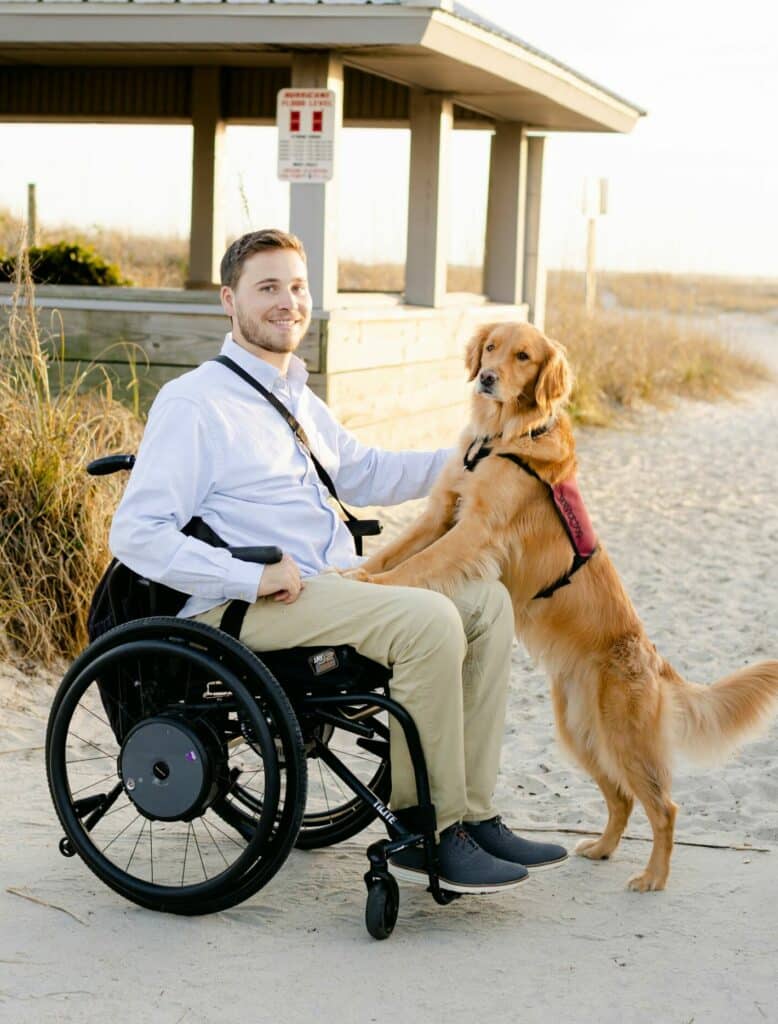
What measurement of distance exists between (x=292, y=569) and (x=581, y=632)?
2.58 feet

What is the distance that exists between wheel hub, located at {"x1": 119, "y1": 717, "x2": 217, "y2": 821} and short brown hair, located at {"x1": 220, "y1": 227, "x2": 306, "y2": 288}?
3.40 ft

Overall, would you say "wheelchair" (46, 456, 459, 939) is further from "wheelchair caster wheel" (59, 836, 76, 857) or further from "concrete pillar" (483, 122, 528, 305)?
"concrete pillar" (483, 122, 528, 305)

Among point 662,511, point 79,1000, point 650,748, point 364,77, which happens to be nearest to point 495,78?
point 364,77

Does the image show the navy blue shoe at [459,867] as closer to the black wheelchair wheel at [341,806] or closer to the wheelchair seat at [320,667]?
the black wheelchair wheel at [341,806]

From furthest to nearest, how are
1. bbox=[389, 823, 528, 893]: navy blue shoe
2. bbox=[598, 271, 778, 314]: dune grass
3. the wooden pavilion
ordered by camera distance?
1. bbox=[598, 271, 778, 314]: dune grass
2. the wooden pavilion
3. bbox=[389, 823, 528, 893]: navy blue shoe

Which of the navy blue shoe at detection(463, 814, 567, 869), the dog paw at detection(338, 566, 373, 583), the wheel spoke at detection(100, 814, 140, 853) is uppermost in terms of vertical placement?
the dog paw at detection(338, 566, 373, 583)

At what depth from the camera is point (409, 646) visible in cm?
269

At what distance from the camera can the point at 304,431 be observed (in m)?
3.12

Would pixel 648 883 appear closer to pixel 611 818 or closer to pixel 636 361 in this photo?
pixel 611 818

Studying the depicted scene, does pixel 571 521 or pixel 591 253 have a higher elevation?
pixel 591 253

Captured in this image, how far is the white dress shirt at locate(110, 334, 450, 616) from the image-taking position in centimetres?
272

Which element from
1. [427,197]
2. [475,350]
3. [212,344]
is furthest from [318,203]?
[475,350]

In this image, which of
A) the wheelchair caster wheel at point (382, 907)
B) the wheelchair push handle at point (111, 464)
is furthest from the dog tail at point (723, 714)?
the wheelchair push handle at point (111, 464)

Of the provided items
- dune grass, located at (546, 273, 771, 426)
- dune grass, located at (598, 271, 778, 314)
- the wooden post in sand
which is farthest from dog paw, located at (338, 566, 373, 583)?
dune grass, located at (598, 271, 778, 314)
